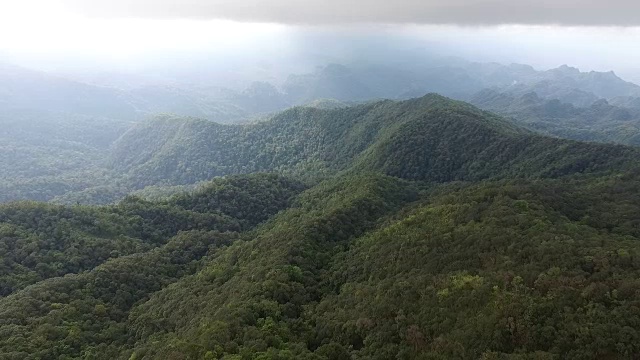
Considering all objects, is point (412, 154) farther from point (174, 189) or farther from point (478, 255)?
point (174, 189)

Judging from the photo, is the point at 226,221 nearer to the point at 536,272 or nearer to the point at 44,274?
the point at 44,274

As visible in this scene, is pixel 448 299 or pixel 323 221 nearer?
pixel 448 299

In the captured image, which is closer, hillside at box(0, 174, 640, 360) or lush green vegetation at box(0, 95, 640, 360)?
hillside at box(0, 174, 640, 360)

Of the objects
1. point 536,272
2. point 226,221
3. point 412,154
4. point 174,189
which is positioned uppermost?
point 536,272

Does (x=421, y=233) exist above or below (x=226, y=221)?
above

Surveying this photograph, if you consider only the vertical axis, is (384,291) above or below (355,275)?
above

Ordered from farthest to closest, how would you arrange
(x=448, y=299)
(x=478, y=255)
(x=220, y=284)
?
1. (x=220, y=284)
2. (x=478, y=255)
3. (x=448, y=299)

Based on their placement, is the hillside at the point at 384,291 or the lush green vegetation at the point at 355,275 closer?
the hillside at the point at 384,291

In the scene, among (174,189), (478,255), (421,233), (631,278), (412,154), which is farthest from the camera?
(174,189)

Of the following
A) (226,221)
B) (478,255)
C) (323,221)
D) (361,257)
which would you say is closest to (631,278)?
(478,255)

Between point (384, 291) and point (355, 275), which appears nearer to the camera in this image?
point (384, 291)
